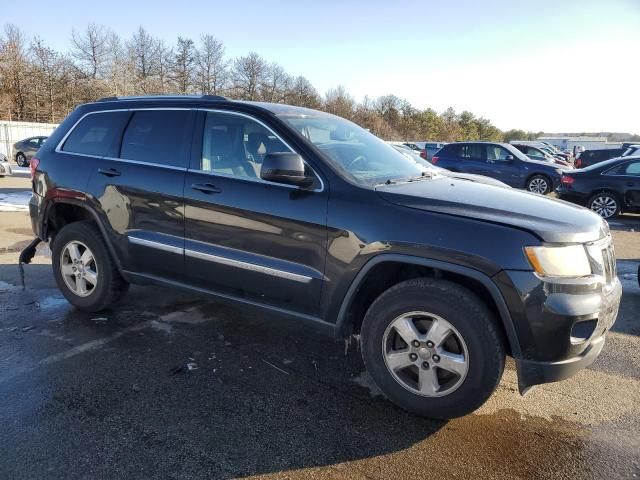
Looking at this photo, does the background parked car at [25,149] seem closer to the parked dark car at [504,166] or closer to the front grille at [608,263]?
the parked dark car at [504,166]

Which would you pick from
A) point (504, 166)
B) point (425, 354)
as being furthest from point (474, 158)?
point (425, 354)

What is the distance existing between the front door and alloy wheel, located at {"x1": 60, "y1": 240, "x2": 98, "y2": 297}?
1228 millimetres

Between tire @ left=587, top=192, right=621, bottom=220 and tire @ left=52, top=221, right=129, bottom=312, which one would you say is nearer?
tire @ left=52, top=221, right=129, bottom=312

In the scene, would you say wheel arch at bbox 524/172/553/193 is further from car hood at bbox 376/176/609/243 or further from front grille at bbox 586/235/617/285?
front grille at bbox 586/235/617/285

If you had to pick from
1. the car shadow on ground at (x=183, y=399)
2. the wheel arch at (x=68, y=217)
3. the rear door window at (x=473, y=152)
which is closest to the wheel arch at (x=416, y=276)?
the car shadow on ground at (x=183, y=399)

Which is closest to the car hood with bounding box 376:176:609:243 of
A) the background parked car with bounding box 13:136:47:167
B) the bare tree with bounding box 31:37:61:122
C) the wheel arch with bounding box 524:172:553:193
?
the wheel arch with bounding box 524:172:553:193

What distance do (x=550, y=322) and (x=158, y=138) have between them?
3.21 meters

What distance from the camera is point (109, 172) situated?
13.6 feet

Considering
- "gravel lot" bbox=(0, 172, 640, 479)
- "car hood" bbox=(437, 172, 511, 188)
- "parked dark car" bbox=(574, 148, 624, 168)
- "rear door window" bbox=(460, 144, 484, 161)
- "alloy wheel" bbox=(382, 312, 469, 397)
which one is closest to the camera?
"gravel lot" bbox=(0, 172, 640, 479)

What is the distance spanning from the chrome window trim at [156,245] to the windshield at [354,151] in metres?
1.31

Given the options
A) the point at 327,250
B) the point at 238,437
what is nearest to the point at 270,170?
the point at 327,250

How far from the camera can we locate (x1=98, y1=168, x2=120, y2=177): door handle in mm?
4121

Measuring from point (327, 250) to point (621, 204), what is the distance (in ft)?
35.5

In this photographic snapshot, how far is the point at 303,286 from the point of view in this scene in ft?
10.6
